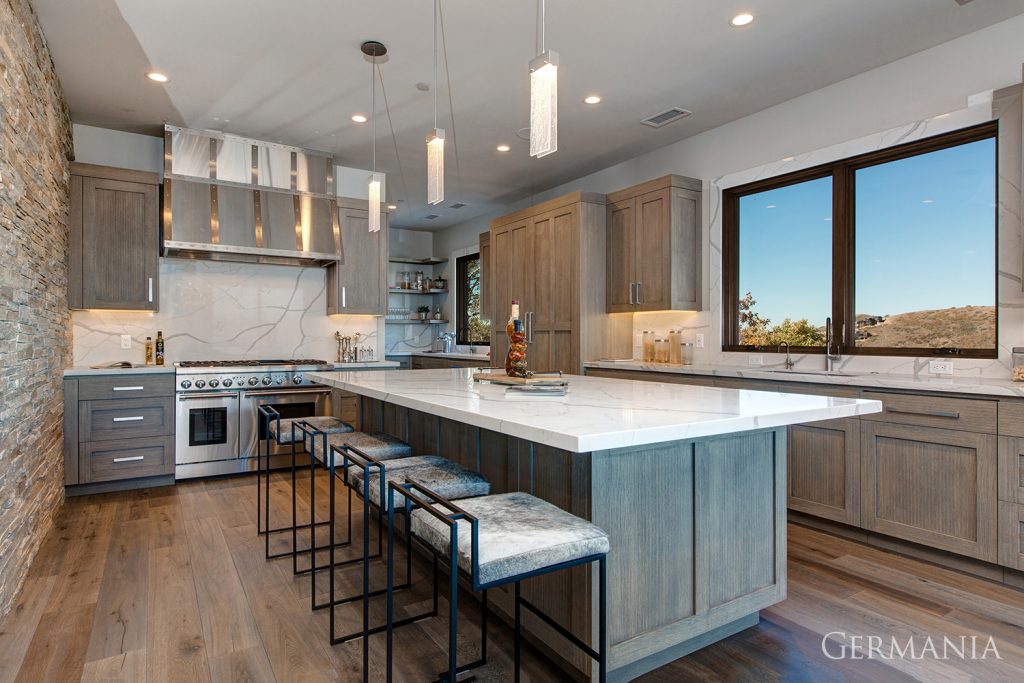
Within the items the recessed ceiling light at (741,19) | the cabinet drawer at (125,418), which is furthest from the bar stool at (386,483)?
the cabinet drawer at (125,418)

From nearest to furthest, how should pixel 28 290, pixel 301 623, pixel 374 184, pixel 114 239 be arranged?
1. pixel 301 623
2. pixel 28 290
3. pixel 374 184
4. pixel 114 239

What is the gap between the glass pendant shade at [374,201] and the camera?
321cm

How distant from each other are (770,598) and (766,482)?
17.4 inches

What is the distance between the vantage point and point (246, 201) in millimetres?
4754

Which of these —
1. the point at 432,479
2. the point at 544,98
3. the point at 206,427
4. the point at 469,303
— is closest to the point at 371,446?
the point at 432,479

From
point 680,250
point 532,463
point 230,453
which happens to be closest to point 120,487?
point 230,453

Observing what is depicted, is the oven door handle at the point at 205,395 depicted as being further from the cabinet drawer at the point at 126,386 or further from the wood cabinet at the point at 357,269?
the wood cabinet at the point at 357,269

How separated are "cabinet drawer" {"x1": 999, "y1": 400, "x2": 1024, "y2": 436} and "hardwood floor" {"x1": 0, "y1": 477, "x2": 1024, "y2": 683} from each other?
2.32ft

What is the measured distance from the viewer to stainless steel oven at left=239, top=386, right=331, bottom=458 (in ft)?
15.3

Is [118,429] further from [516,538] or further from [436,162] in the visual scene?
[516,538]

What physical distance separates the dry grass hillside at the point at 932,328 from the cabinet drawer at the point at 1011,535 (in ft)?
3.15

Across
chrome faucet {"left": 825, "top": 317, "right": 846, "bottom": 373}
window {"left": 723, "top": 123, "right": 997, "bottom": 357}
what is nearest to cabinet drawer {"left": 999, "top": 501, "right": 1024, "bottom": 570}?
window {"left": 723, "top": 123, "right": 997, "bottom": 357}

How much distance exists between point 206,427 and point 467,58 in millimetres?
3357

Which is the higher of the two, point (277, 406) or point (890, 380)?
point (890, 380)
